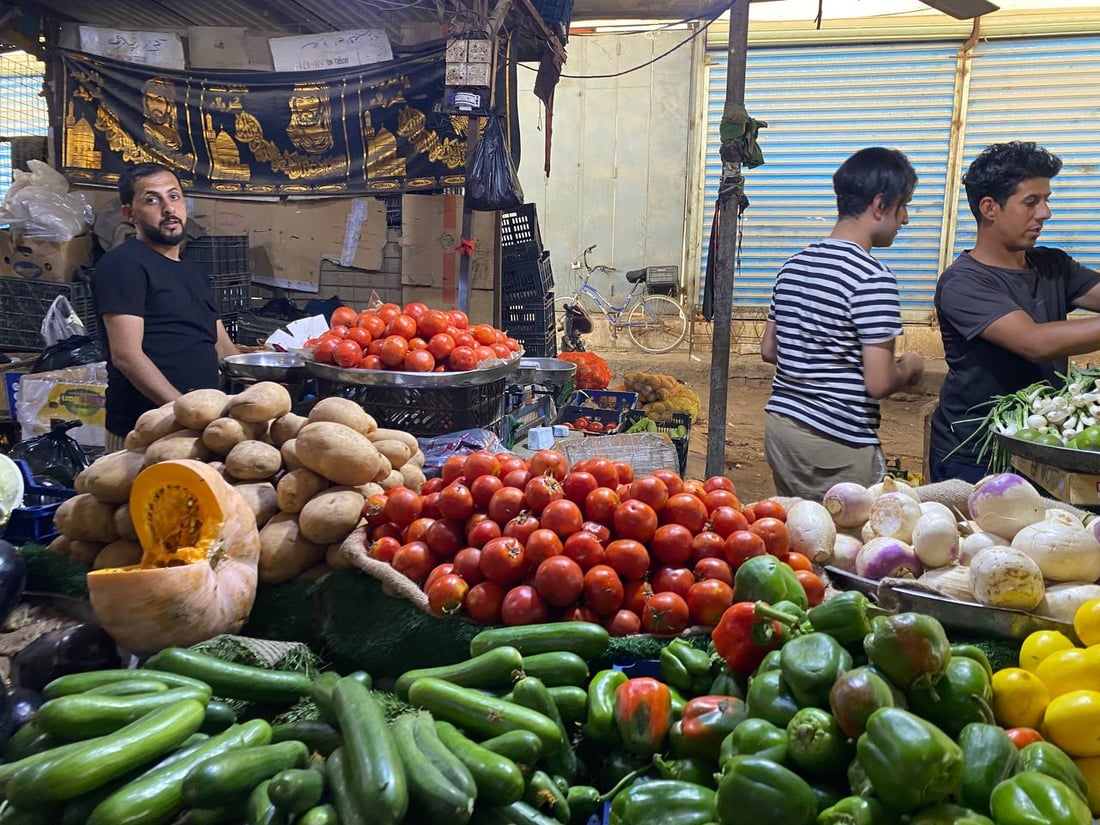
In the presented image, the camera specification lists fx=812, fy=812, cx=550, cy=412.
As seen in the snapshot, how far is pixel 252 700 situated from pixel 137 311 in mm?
2770

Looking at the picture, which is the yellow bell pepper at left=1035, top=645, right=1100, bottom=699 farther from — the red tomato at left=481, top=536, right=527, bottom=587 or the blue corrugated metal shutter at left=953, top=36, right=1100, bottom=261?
the blue corrugated metal shutter at left=953, top=36, right=1100, bottom=261

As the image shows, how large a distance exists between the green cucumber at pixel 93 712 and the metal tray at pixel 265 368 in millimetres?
2487

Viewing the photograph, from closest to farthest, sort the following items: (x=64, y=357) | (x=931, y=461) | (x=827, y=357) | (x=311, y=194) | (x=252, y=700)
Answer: (x=252, y=700), (x=827, y=357), (x=931, y=461), (x=64, y=357), (x=311, y=194)

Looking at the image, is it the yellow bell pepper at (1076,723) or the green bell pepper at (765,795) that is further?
the yellow bell pepper at (1076,723)

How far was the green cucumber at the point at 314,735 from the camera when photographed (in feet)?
6.15

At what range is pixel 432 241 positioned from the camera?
814 cm

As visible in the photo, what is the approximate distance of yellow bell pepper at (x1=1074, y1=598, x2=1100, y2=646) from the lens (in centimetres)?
183

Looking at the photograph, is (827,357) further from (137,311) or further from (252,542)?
(137,311)

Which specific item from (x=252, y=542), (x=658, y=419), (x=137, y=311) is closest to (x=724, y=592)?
(x=252, y=542)

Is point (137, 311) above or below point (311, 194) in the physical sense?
below

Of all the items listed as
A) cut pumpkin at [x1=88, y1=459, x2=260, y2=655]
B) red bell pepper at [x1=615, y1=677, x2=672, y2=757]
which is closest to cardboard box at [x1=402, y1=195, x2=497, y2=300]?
cut pumpkin at [x1=88, y1=459, x2=260, y2=655]

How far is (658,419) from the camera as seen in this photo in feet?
24.4

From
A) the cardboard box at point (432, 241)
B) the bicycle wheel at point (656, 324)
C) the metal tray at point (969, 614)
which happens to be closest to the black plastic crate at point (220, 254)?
the cardboard box at point (432, 241)

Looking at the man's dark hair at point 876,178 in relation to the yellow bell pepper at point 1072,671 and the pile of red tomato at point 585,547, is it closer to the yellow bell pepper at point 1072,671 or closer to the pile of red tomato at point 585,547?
the pile of red tomato at point 585,547
